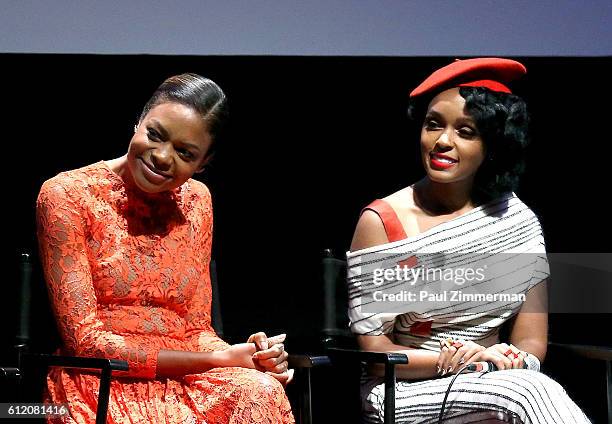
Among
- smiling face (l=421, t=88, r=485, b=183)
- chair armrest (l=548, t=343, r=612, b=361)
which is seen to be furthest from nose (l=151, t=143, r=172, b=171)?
chair armrest (l=548, t=343, r=612, b=361)

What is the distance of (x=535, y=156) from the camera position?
3209 millimetres

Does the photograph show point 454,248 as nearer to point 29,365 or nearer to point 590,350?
point 590,350

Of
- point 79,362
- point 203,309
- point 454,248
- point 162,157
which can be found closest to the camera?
point 79,362

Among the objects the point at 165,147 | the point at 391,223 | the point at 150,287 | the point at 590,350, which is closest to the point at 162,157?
the point at 165,147

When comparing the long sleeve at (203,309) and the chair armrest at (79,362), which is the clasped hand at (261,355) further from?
the chair armrest at (79,362)

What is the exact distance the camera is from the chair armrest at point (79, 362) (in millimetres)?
2133

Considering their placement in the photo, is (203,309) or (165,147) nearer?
(165,147)

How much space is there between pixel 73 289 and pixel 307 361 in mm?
568

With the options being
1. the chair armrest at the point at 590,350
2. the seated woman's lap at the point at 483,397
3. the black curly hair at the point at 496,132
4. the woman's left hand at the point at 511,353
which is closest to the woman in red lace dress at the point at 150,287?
the seated woman's lap at the point at 483,397

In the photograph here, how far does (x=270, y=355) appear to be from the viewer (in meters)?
2.38

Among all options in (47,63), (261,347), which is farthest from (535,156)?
(47,63)

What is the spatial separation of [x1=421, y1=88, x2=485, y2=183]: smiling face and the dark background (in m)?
0.49

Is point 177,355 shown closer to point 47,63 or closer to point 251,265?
point 251,265

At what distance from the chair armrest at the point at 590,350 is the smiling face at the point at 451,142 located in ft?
1.69
